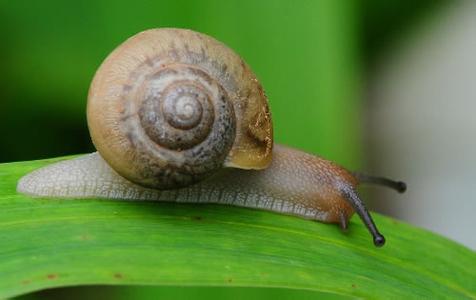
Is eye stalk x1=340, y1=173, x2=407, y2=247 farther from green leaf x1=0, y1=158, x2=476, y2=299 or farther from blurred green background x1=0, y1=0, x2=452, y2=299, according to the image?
blurred green background x1=0, y1=0, x2=452, y2=299

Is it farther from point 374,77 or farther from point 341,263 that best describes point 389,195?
point 341,263

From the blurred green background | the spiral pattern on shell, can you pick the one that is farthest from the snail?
the blurred green background

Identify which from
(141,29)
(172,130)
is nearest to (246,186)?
(172,130)

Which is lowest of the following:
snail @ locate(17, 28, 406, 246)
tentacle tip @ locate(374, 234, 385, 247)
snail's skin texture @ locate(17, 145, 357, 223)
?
tentacle tip @ locate(374, 234, 385, 247)

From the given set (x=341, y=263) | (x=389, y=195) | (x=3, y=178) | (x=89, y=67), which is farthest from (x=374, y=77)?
(x=3, y=178)

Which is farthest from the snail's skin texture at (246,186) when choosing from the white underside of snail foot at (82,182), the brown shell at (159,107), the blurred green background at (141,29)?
the blurred green background at (141,29)

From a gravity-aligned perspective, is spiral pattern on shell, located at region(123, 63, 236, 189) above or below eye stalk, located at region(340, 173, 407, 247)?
above

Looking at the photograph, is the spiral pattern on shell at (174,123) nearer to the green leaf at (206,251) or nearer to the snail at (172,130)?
the snail at (172,130)

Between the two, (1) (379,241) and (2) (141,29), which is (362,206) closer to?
(1) (379,241)
